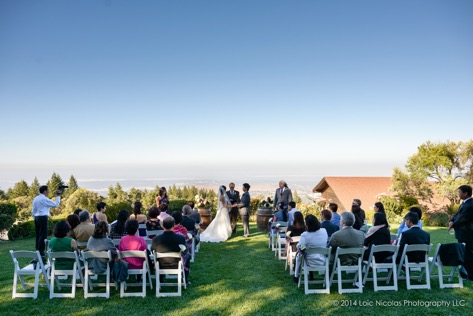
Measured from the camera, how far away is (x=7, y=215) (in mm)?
13531

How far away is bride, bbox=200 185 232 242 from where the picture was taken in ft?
39.1

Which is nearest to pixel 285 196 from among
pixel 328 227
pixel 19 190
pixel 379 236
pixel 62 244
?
pixel 328 227

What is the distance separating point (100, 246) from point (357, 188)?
26.5 metres

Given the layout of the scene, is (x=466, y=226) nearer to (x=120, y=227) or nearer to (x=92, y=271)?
(x=92, y=271)

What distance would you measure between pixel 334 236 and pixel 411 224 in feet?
5.07

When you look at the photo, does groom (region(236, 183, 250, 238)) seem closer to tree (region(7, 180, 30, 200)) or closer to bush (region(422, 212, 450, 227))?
bush (region(422, 212, 450, 227))

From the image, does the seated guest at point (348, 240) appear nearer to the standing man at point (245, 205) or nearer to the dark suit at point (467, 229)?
the dark suit at point (467, 229)

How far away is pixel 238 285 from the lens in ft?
21.2

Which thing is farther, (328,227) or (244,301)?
(328,227)

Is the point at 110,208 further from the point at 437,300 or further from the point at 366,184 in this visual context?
the point at 366,184

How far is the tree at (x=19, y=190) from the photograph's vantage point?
1740 inches

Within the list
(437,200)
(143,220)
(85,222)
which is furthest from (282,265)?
(437,200)

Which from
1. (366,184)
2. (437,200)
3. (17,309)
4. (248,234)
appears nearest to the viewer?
(17,309)

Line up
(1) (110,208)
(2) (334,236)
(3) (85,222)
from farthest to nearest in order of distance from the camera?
(1) (110,208)
(3) (85,222)
(2) (334,236)
